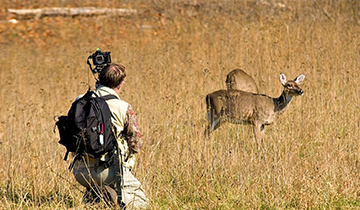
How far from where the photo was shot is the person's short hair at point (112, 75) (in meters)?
4.46

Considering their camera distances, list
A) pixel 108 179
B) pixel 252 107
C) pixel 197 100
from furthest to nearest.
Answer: pixel 197 100
pixel 252 107
pixel 108 179

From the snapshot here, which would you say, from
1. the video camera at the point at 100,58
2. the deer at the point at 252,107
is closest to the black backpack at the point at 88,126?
the video camera at the point at 100,58

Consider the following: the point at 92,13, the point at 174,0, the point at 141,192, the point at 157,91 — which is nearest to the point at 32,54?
the point at 92,13

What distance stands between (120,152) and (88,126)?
16.4 inches

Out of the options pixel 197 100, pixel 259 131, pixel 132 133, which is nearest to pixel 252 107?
pixel 259 131

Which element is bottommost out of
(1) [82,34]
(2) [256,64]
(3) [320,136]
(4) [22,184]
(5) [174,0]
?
(4) [22,184]

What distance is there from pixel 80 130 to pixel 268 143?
9.80ft

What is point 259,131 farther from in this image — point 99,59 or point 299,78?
point 99,59

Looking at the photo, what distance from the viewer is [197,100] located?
8.62 m

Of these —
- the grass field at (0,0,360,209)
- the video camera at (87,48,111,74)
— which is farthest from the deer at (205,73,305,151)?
the video camera at (87,48,111,74)

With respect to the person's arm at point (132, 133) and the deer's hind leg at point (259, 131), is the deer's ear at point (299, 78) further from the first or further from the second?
the person's arm at point (132, 133)

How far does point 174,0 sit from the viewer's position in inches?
671

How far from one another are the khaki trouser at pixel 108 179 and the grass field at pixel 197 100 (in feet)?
0.82

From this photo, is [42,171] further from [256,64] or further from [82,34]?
[82,34]
